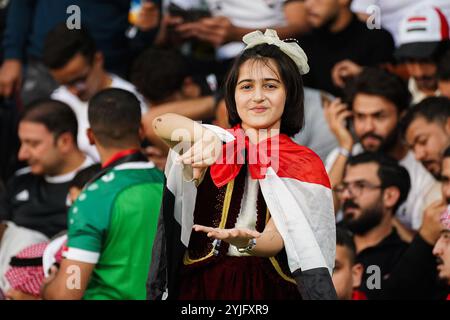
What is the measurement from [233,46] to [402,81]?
1.25 m

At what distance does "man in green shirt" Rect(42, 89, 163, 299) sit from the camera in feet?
18.5

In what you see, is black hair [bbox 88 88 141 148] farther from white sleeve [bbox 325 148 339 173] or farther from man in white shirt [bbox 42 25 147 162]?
man in white shirt [bbox 42 25 147 162]

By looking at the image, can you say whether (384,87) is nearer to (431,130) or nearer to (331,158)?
(431,130)

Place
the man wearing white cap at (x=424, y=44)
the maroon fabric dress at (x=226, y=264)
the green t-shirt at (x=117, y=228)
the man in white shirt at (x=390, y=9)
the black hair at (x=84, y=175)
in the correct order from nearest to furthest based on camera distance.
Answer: the maroon fabric dress at (x=226, y=264) → the green t-shirt at (x=117, y=228) → the black hair at (x=84, y=175) → the man wearing white cap at (x=424, y=44) → the man in white shirt at (x=390, y=9)

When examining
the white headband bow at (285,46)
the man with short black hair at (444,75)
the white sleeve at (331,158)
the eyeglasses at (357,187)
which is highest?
the man with short black hair at (444,75)

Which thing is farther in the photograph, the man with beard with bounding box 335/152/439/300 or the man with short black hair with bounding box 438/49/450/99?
the man with short black hair with bounding box 438/49/450/99

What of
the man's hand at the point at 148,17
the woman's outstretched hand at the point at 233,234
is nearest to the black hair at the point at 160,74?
the man's hand at the point at 148,17

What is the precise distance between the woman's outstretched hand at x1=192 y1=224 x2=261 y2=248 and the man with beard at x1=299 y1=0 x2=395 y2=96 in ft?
10.5

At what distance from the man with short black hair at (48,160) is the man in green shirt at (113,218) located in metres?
1.15

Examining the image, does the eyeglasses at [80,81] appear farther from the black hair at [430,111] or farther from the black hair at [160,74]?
the black hair at [430,111]

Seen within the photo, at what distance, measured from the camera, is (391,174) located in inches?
259

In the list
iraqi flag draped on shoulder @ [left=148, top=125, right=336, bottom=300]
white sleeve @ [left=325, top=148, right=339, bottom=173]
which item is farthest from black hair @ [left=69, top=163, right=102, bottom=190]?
iraqi flag draped on shoulder @ [left=148, top=125, right=336, bottom=300]

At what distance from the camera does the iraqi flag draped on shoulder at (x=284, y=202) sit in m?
4.37
